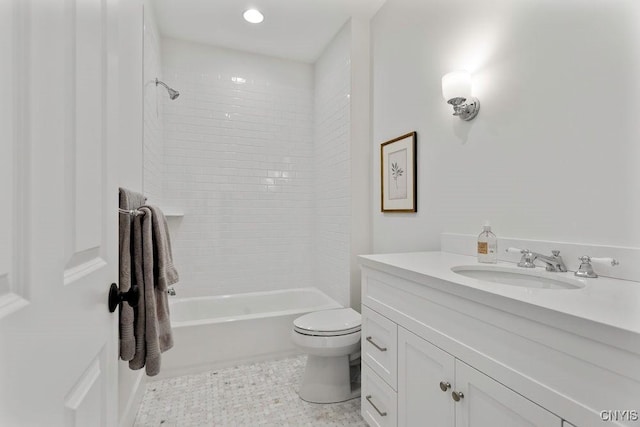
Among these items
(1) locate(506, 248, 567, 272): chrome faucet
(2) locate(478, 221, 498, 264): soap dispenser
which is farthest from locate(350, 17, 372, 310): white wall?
(1) locate(506, 248, 567, 272): chrome faucet

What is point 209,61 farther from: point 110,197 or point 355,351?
point 355,351

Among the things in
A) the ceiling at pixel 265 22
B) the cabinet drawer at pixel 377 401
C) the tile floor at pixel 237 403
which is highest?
the ceiling at pixel 265 22

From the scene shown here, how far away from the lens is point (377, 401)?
4.88ft

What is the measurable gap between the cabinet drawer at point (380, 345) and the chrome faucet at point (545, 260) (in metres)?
0.58

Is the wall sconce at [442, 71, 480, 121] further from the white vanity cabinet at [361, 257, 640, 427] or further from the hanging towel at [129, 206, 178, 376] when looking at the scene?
the hanging towel at [129, 206, 178, 376]

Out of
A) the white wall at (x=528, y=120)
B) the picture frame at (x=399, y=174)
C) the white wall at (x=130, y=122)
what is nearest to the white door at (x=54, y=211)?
the white wall at (x=130, y=122)

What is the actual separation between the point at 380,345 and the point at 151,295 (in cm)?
101

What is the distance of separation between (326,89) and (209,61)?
3.64 ft

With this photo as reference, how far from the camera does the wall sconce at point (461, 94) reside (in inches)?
61.3

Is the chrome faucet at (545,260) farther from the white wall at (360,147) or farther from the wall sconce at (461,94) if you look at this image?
the white wall at (360,147)

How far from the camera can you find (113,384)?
0.84 m

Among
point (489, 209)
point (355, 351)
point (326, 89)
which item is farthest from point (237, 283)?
point (489, 209)

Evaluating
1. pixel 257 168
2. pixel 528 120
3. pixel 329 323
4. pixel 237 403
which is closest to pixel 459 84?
pixel 528 120

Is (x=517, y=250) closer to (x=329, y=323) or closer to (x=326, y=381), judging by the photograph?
(x=329, y=323)
